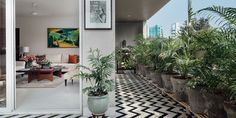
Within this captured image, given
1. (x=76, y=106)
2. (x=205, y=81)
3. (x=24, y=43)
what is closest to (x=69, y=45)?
(x=24, y=43)

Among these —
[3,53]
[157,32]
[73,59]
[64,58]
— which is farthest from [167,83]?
[64,58]

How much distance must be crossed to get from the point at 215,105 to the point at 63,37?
8.05 m

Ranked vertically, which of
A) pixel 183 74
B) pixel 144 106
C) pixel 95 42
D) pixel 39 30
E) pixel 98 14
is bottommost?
pixel 144 106

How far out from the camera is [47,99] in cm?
473

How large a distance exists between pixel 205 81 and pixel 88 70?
5.54 feet

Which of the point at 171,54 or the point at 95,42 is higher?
the point at 95,42

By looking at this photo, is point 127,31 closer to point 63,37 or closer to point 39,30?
point 63,37

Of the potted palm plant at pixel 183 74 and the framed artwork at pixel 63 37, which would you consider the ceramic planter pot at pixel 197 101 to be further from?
the framed artwork at pixel 63 37

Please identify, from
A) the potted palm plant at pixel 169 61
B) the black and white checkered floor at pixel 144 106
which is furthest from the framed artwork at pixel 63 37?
the potted palm plant at pixel 169 61

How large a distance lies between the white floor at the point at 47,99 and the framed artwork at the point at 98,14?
1.42 metres

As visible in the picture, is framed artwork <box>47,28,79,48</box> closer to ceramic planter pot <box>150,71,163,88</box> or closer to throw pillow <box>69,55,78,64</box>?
throw pillow <box>69,55,78,64</box>

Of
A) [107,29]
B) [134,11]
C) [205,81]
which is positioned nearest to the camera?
[205,81]

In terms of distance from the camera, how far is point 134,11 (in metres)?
8.08

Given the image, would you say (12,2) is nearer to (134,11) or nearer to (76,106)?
(76,106)
